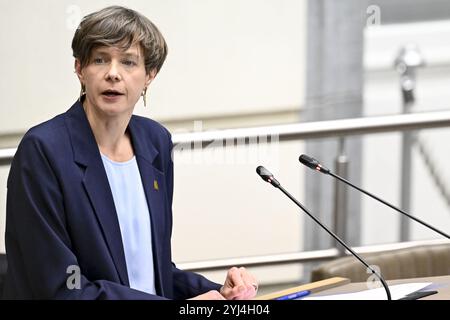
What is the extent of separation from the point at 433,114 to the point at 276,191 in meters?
1.14

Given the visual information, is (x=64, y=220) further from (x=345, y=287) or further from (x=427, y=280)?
(x=427, y=280)

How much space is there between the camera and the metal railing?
3.97 m

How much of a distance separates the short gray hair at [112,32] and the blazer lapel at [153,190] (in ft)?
0.65

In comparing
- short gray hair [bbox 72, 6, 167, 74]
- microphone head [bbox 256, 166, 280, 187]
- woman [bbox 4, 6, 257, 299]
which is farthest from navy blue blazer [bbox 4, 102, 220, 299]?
microphone head [bbox 256, 166, 280, 187]

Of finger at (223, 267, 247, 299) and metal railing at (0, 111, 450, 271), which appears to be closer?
finger at (223, 267, 247, 299)

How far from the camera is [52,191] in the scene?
2.54 metres

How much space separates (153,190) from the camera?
2760mm

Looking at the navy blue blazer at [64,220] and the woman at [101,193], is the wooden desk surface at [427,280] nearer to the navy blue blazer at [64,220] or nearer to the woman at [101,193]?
the woman at [101,193]

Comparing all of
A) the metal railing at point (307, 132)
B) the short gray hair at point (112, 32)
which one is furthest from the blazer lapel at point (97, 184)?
the metal railing at point (307, 132)

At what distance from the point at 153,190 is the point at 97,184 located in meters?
0.16

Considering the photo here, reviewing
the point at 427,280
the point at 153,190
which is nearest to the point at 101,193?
the point at 153,190

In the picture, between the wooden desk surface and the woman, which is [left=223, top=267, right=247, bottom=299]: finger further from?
the wooden desk surface
